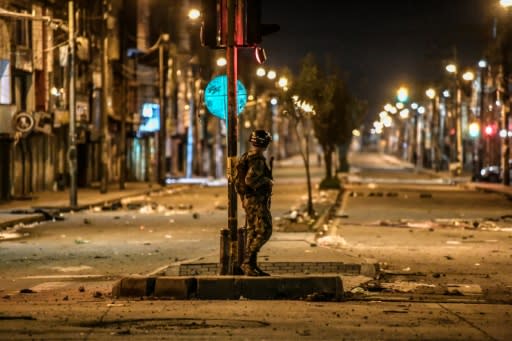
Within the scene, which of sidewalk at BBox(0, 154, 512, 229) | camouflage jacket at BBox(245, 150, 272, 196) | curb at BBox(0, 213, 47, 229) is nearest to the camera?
camouflage jacket at BBox(245, 150, 272, 196)

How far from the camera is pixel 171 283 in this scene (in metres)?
13.9

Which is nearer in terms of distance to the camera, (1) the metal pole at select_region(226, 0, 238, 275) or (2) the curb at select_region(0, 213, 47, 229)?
(1) the metal pole at select_region(226, 0, 238, 275)

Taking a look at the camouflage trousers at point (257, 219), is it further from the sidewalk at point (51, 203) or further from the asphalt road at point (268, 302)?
the sidewalk at point (51, 203)

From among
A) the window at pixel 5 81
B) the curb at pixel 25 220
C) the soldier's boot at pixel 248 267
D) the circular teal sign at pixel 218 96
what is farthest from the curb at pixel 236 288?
the window at pixel 5 81

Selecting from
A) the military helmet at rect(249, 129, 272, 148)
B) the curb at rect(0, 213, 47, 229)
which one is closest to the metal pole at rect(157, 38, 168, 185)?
the curb at rect(0, 213, 47, 229)

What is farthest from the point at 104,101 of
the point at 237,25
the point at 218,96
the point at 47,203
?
the point at 237,25

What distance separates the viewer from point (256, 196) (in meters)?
14.4

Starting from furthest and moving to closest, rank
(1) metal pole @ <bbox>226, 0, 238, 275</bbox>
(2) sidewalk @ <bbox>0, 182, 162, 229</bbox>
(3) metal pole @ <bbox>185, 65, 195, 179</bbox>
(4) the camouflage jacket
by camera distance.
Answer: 1. (3) metal pole @ <bbox>185, 65, 195, 179</bbox>
2. (2) sidewalk @ <bbox>0, 182, 162, 229</bbox>
3. (1) metal pole @ <bbox>226, 0, 238, 275</bbox>
4. (4) the camouflage jacket

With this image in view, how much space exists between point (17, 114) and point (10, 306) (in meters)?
28.2

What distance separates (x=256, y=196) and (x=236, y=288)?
127 cm

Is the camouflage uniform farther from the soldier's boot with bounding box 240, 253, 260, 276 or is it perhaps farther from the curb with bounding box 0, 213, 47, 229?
the curb with bounding box 0, 213, 47, 229

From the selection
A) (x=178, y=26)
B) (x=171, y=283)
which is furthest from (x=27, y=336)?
(x=178, y=26)

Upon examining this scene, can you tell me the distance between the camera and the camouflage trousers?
1443cm

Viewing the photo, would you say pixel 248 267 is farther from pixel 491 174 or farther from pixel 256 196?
pixel 491 174
